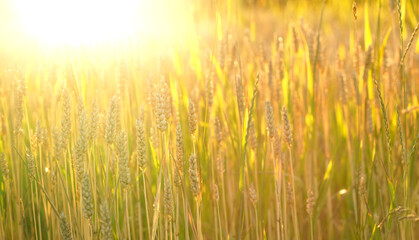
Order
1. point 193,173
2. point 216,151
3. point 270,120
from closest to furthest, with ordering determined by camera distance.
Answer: point 193,173
point 270,120
point 216,151

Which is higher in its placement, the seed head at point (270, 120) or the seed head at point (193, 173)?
the seed head at point (270, 120)

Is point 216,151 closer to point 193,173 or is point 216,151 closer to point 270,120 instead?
A: point 270,120

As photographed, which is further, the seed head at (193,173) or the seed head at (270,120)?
the seed head at (270,120)

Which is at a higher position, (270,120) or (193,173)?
(270,120)

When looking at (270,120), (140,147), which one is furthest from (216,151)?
(140,147)

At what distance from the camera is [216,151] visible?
155 cm

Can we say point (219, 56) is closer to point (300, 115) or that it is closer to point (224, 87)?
point (224, 87)

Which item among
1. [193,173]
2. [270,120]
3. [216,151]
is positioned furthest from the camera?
[216,151]

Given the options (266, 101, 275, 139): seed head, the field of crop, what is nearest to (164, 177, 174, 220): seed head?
the field of crop

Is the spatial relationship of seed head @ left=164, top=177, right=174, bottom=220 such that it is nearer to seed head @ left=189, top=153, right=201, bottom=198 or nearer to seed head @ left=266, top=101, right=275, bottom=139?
seed head @ left=189, top=153, right=201, bottom=198

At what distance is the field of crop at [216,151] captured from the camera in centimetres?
96

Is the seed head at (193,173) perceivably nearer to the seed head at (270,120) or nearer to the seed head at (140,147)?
the seed head at (140,147)

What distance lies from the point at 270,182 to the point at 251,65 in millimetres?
1017

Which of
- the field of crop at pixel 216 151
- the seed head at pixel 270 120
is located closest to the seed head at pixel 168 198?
the field of crop at pixel 216 151
